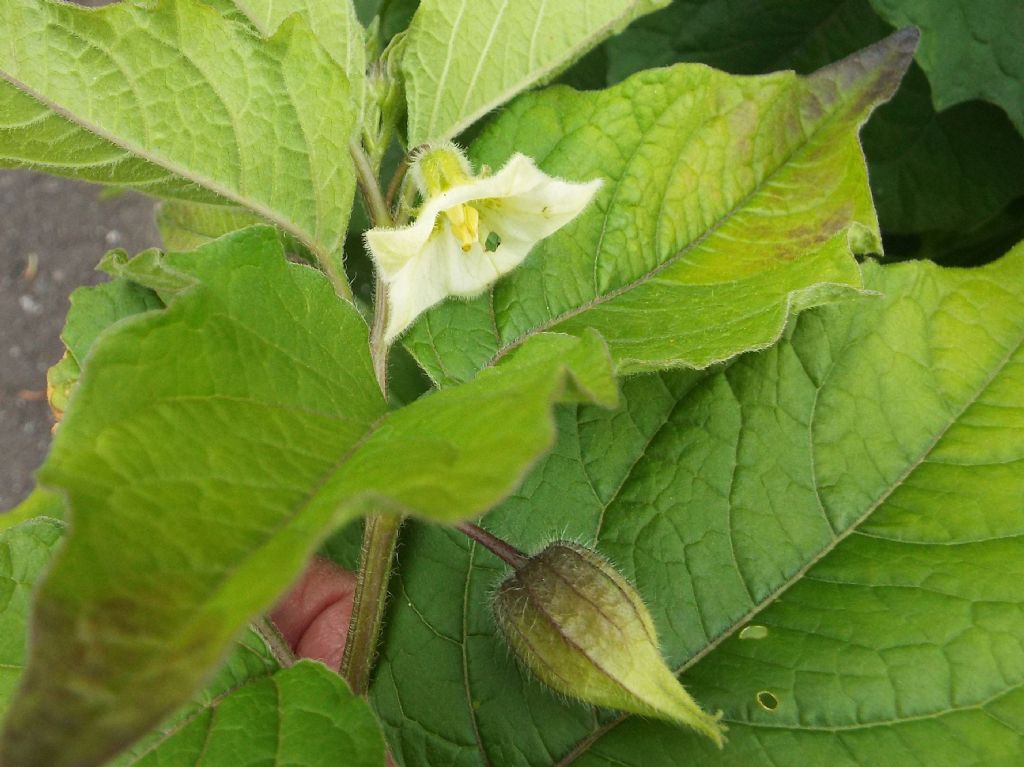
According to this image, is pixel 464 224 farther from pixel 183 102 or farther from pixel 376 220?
pixel 183 102

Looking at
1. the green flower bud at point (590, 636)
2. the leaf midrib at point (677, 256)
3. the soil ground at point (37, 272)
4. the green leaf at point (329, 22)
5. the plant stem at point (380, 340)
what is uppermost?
the green leaf at point (329, 22)

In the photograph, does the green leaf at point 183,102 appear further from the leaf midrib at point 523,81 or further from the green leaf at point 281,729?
the green leaf at point 281,729

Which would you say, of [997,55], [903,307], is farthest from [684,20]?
[903,307]

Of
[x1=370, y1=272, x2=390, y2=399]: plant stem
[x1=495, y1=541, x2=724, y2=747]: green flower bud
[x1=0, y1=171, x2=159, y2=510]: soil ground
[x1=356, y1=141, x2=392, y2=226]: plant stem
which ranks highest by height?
[x1=356, y1=141, x2=392, y2=226]: plant stem

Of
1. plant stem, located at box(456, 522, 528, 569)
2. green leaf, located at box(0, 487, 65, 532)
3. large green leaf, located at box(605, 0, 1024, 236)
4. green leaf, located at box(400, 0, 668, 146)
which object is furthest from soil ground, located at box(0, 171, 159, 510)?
plant stem, located at box(456, 522, 528, 569)

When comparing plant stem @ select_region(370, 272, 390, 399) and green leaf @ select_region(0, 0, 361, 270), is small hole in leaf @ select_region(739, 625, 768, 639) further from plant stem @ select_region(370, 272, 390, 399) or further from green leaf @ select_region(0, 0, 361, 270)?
green leaf @ select_region(0, 0, 361, 270)

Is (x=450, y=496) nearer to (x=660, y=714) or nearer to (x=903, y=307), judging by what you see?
(x=660, y=714)

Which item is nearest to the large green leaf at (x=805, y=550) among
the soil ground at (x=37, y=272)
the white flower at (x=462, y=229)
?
the white flower at (x=462, y=229)
